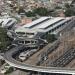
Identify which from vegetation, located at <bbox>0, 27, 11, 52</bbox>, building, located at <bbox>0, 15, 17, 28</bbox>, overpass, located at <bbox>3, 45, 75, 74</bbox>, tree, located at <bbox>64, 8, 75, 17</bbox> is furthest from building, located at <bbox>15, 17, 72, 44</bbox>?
tree, located at <bbox>64, 8, 75, 17</bbox>

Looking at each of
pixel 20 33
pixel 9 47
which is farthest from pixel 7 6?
pixel 9 47

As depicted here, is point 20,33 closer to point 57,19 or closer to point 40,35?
point 40,35

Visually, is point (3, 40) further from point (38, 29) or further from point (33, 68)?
point (33, 68)

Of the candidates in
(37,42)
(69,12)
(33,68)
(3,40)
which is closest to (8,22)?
(3,40)

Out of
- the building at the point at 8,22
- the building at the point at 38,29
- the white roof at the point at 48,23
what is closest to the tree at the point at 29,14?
the building at the point at 8,22

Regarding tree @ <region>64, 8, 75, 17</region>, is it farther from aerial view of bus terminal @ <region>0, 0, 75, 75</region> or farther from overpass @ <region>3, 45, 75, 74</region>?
overpass @ <region>3, 45, 75, 74</region>

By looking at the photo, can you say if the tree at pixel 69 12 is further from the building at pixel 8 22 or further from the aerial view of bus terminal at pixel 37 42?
the building at pixel 8 22
